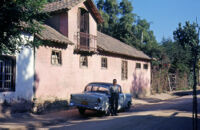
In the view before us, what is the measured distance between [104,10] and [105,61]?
28.5 metres

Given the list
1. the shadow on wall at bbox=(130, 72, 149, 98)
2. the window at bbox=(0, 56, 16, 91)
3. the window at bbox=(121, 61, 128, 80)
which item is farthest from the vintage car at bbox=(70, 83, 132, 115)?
the shadow on wall at bbox=(130, 72, 149, 98)

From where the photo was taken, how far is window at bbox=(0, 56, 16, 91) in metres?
11.2

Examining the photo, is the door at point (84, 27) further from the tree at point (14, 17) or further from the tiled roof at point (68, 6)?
the tree at point (14, 17)

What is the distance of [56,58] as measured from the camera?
14.5m

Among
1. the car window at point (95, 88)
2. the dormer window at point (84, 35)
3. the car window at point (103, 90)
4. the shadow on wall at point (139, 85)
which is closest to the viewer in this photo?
the car window at point (103, 90)

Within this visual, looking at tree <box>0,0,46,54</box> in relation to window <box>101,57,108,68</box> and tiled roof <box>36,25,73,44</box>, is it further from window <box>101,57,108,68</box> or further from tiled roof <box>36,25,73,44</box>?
window <box>101,57,108,68</box>

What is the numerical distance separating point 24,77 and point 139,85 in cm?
1455

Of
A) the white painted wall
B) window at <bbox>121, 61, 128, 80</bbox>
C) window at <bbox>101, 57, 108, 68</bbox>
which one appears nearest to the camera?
the white painted wall

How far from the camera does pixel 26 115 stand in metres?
11.7

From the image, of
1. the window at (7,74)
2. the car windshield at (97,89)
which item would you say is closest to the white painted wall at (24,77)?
the window at (7,74)

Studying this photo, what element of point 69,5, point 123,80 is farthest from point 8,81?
point 123,80

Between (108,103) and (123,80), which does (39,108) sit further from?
(123,80)

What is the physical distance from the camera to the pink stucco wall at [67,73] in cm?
1312

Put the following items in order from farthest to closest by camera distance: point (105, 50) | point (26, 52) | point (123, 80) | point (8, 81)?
1. point (123, 80)
2. point (105, 50)
3. point (26, 52)
4. point (8, 81)
